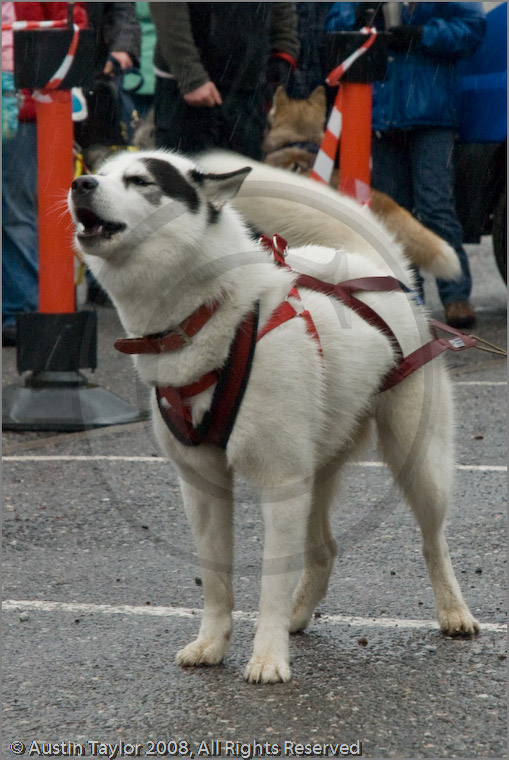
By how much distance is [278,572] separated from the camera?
3203mm

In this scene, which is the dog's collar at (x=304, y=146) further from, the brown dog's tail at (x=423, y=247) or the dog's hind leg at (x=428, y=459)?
the dog's hind leg at (x=428, y=459)

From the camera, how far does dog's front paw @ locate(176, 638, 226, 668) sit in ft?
11.1

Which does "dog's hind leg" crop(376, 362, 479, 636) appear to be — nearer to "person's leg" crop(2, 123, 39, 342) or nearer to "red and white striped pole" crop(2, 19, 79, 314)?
"red and white striped pole" crop(2, 19, 79, 314)

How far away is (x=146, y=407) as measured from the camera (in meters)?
6.69

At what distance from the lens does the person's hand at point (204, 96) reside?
6605 millimetres

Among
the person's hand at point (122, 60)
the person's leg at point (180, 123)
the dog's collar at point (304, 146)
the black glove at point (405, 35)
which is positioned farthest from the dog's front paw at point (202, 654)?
the person's hand at point (122, 60)

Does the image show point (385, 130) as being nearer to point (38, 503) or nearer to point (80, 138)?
point (80, 138)

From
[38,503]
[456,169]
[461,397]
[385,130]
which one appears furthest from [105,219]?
[456,169]

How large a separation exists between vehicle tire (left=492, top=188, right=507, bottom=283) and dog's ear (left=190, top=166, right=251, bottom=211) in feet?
19.4

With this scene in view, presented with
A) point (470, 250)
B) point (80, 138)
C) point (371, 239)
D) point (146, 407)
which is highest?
point (371, 239)

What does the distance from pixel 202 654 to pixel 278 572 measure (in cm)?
40

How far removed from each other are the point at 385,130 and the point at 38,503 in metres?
4.37

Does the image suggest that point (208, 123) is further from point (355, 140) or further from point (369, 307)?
point (369, 307)

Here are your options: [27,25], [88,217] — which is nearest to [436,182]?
[27,25]
